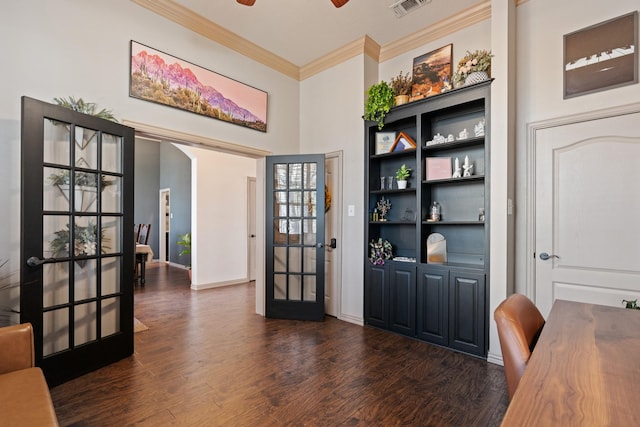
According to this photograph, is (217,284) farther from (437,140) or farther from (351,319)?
(437,140)

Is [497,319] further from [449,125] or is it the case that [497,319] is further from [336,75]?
[336,75]

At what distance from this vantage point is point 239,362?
266 cm

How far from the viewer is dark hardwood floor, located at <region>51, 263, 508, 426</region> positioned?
192 cm

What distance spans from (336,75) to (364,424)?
3.74m

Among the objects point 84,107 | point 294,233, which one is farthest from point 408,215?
point 84,107

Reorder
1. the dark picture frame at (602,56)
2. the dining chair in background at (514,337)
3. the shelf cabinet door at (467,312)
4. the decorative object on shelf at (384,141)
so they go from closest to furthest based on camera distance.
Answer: the dining chair in background at (514,337)
the dark picture frame at (602,56)
the shelf cabinet door at (467,312)
the decorative object on shelf at (384,141)

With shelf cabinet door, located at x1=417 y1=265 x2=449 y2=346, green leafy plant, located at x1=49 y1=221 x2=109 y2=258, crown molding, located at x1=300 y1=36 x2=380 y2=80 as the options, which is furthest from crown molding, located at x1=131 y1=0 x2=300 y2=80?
shelf cabinet door, located at x1=417 y1=265 x2=449 y2=346

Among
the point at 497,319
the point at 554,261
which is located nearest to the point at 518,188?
the point at 554,261

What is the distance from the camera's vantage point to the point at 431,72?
11.2ft

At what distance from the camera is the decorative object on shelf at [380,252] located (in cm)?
348

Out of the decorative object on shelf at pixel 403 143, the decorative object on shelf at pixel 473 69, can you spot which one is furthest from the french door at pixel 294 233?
the decorative object on shelf at pixel 473 69

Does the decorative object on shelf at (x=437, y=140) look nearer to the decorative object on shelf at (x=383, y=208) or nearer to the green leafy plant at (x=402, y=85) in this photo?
the green leafy plant at (x=402, y=85)

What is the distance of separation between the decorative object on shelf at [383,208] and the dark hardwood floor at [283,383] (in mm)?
1310

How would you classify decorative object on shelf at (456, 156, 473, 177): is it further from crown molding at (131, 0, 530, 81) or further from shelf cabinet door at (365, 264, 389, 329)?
crown molding at (131, 0, 530, 81)
